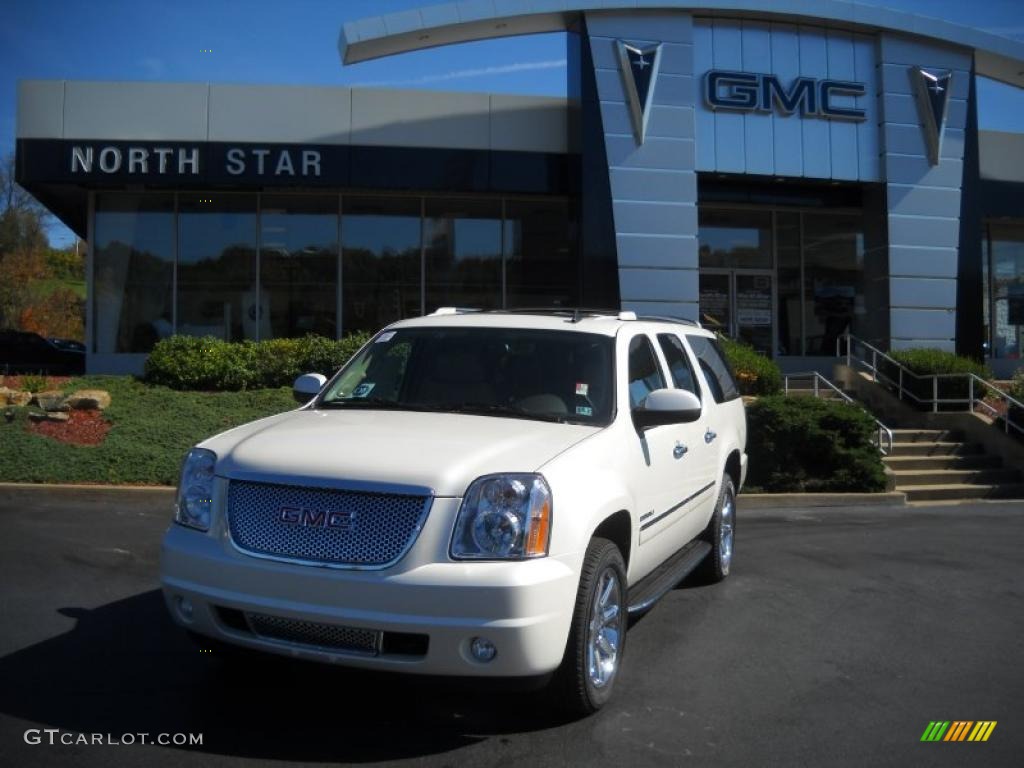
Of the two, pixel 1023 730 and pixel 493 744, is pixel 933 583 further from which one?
pixel 493 744

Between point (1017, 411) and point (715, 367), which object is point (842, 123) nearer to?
point (1017, 411)

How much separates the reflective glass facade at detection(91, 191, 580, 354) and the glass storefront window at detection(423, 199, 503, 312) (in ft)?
0.07

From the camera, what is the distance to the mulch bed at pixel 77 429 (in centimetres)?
1149

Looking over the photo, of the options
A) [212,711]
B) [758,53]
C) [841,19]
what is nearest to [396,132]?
[758,53]

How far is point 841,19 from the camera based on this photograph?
17016mm

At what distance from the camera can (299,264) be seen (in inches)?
731

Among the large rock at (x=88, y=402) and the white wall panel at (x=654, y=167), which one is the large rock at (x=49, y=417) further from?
the white wall panel at (x=654, y=167)

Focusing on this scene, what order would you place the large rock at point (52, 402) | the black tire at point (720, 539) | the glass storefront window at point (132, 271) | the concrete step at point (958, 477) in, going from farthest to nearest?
the glass storefront window at point (132, 271) → the concrete step at point (958, 477) → the large rock at point (52, 402) → the black tire at point (720, 539)

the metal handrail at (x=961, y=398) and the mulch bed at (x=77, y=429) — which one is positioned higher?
the metal handrail at (x=961, y=398)

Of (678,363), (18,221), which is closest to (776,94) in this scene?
(678,363)

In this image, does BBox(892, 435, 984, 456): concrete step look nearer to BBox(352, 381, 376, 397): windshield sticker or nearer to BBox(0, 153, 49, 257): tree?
BBox(352, 381, 376, 397): windshield sticker

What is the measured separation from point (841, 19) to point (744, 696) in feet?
52.7

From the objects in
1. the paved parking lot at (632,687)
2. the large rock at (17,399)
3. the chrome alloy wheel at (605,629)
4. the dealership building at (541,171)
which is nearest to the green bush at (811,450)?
the paved parking lot at (632,687)

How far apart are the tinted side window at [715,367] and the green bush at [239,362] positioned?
8396 mm
